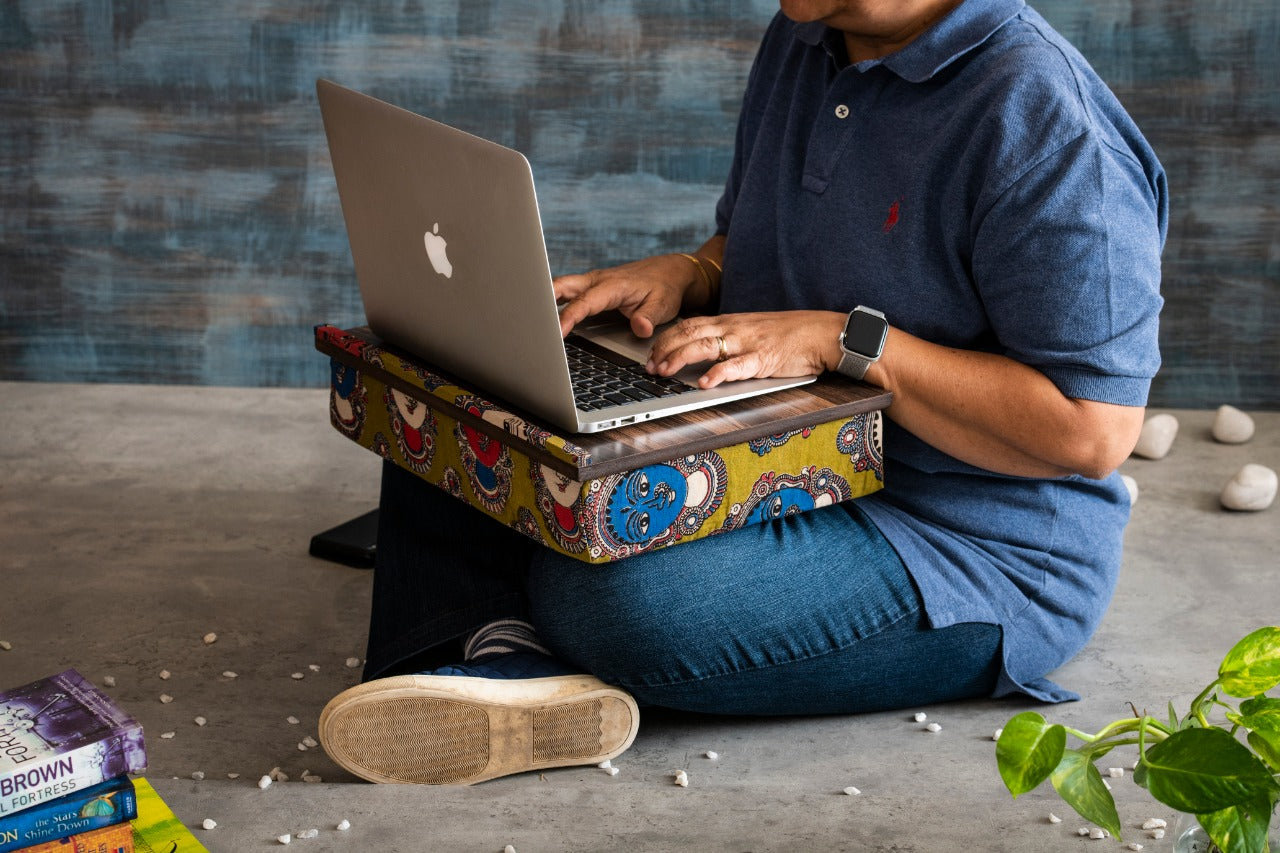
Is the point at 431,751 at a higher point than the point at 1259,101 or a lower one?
lower

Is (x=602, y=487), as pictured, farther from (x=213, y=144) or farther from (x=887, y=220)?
(x=213, y=144)

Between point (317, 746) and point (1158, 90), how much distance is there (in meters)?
2.10

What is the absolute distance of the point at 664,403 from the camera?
4.90 ft

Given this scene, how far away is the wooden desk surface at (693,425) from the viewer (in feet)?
4.60

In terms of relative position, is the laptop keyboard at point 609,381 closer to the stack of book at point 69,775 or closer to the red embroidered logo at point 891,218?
the red embroidered logo at point 891,218

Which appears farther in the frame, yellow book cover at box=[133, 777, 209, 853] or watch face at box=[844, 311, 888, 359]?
watch face at box=[844, 311, 888, 359]

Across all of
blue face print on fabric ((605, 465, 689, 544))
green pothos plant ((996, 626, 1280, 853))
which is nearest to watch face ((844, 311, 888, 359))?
blue face print on fabric ((605, 465, 689, 544))

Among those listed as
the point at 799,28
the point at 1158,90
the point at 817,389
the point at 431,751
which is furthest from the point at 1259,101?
the point at 431,751

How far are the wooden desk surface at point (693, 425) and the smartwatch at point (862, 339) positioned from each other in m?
0.03

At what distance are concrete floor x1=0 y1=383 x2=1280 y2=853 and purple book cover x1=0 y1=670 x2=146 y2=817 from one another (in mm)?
212

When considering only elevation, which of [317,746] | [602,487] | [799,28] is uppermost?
[799,28]

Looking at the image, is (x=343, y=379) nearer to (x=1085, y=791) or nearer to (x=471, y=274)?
(x=471, y=274)

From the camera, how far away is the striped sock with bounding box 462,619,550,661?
1728 millimetres

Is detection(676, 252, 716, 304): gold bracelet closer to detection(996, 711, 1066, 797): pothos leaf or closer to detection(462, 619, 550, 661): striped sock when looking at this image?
detection(462, 619, 550, 661): striped sock
